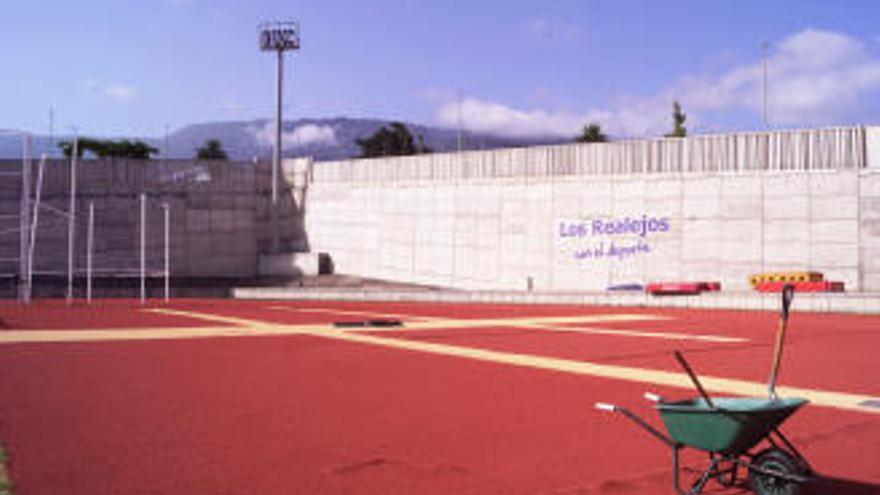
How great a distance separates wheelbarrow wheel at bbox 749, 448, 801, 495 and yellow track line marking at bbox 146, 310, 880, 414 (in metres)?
4.64

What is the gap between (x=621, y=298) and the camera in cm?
3052

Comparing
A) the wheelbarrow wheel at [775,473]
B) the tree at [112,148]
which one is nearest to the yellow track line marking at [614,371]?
the wheelbarrow wheel at [775,473]

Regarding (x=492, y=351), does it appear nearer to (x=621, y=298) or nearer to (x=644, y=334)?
(x=644, y=334)

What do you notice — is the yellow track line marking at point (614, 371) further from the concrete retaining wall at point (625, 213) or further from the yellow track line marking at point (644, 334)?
the concrete retaining wall at point (625, 213)

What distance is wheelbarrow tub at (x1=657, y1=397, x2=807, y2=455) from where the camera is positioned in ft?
20.0

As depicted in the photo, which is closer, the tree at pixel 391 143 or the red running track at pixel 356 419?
the red running track at pixel 356 419

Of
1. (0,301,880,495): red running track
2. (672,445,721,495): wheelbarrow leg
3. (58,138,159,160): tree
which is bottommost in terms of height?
(0,301,880,495): red running track

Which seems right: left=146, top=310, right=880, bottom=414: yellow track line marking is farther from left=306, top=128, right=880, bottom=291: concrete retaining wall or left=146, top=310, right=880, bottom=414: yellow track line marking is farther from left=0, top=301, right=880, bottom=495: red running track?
left=306, top=128, right=880, bottom=291: concrete retaining wall

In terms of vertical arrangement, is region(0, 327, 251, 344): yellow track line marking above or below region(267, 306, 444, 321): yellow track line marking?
above

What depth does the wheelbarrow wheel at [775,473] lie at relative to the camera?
6.12 meters

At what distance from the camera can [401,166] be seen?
4556 centimetres

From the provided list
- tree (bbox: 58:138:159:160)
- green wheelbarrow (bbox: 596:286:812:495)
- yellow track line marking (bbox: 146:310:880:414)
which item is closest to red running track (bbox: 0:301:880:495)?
yellow track line marking (bbox: 146:310:880:414)

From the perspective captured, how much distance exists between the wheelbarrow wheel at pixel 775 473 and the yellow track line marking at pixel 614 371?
15.2 ft

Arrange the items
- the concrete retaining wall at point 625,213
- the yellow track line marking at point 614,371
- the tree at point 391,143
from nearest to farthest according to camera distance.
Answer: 1. the yellow track line marking at point 614,371
2. the concrete retaining wall at point 625,213
3. the tree at point 391,143
